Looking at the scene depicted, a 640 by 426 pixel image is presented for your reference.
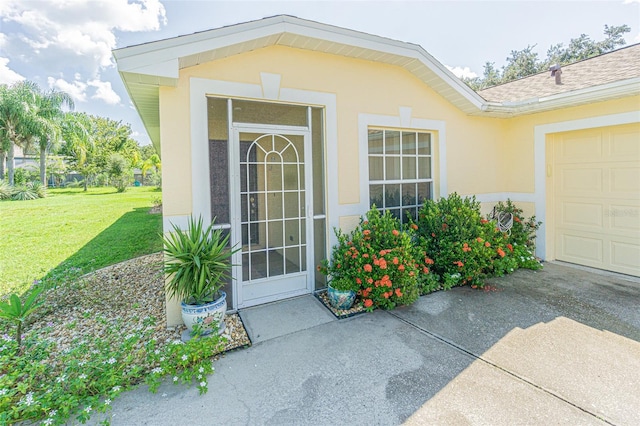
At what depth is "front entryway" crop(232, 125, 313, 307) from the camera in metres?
4.25

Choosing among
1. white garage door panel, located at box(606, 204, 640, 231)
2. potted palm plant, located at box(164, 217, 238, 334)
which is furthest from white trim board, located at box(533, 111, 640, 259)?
potted palm plant, located at box(164, 217, 238, 334)

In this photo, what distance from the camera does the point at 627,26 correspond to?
2153cm

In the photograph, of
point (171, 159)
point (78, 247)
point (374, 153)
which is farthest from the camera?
point (78, 247)

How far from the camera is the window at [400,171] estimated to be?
17.4ft

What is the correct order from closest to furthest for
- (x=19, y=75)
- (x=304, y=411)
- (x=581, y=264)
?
(x=304, y=411)
(x=581, y=264)
(x=19, y=75)

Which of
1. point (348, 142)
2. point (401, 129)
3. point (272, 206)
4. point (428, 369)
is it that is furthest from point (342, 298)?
point (401, 129)

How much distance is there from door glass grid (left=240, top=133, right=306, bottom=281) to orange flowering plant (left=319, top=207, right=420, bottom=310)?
632 millimetres

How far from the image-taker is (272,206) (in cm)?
442

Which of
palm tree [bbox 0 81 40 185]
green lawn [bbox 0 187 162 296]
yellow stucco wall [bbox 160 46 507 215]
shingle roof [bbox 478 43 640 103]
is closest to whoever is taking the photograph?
yellow stucco wall [bbox 160 46 507 215]

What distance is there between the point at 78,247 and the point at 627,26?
34.5 meters

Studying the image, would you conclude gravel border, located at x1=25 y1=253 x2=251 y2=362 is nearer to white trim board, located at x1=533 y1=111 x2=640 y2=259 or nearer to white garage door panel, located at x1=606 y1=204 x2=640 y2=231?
white trim board, located at x1=533 y1=111 x2=640 y2=259

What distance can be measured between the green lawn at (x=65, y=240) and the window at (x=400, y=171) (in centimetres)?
512

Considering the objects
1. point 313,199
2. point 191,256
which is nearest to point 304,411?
point 191,256

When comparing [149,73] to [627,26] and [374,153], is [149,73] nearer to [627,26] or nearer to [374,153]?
[374,153]
